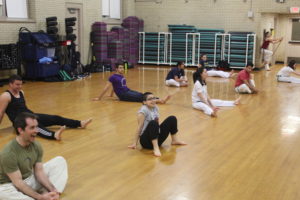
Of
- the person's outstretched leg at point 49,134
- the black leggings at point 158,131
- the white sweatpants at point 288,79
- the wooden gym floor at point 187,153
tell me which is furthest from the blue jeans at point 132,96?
the white sweatpants at point 288,79

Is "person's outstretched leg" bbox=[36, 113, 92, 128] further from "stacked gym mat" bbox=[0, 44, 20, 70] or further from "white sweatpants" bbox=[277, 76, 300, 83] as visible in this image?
"white sweatpants" bbox=[277, 76, 300, 83]

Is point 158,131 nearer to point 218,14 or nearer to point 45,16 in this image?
point 45,16

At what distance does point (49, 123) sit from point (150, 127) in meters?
2.08

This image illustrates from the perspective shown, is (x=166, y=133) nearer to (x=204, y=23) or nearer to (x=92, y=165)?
(x=92, y=165)

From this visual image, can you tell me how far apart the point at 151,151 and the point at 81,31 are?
11.2 meters

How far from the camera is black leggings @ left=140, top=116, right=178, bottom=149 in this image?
5613 mm

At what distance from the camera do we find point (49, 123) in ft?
22.2

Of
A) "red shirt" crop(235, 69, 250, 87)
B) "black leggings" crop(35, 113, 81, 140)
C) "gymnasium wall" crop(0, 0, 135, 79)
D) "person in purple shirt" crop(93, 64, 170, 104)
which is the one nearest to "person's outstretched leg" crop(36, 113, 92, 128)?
"black leggings" crop(35, 113, 81, 140)

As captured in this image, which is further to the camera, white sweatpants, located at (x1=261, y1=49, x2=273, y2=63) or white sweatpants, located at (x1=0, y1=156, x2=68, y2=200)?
white sweatpants, located at (x1=261, y1=49, x2=273, y2=63)

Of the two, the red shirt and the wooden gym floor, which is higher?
the red shirt

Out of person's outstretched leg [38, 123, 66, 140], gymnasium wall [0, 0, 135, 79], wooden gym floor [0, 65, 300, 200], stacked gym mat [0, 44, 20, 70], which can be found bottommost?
wooden gym floor [0, 65, 300, 200]

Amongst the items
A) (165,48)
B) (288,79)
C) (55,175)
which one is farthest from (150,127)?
(165,48)

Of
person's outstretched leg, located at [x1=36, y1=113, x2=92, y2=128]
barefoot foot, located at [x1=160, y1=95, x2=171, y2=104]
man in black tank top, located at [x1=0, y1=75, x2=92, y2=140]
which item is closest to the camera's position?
man in black tank top, located at [x1=0, y1=75, x2=92, y2=140]

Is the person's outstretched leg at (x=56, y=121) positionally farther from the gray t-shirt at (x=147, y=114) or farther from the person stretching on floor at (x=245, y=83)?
the person stretching on floor at (x=245, y=83)
